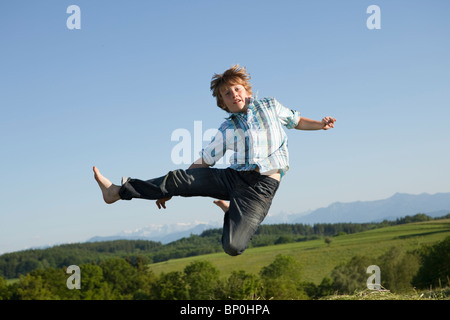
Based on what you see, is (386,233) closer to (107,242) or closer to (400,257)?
(400,257)

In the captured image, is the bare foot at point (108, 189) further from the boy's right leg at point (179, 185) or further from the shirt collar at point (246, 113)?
the shirt collar at point (246, 113)

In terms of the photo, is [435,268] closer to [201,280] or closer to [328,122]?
[201,280]

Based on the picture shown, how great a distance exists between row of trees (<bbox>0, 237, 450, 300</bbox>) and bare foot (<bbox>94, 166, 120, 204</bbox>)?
53325mm

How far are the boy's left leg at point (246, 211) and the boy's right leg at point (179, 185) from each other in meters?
0.27

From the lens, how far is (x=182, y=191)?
5.72 meters

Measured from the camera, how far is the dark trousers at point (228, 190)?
5617mm

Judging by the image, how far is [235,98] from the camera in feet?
19.3

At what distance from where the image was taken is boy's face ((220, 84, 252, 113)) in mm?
5910

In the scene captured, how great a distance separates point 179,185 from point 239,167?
2.59 ft

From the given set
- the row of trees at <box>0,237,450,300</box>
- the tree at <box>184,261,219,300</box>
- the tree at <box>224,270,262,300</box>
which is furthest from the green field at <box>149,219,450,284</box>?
the tree at <box>224,270,262,300</box>

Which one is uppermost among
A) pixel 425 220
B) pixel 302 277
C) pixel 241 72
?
pixel 241 72

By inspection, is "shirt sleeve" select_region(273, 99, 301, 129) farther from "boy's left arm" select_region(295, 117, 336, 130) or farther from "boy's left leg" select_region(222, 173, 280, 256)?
"boy's left leg" select_region(222, 173, 280, 256)
